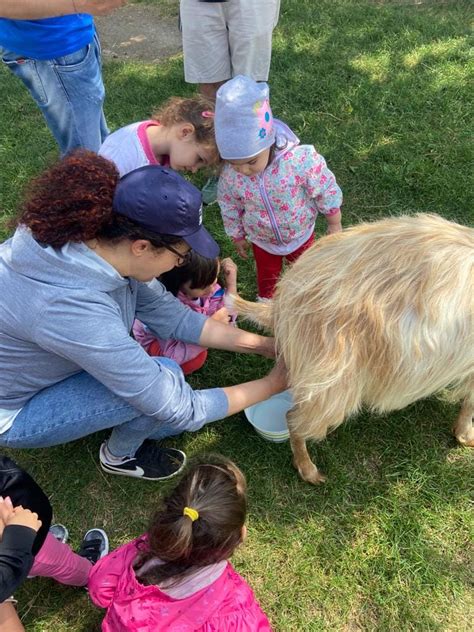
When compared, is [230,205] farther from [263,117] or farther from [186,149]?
[263,117]

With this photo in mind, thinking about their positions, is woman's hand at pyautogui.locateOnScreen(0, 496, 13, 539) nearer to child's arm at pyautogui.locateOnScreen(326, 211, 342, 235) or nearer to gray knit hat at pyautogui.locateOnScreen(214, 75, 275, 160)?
gray knit hat at pyautogui.locateOnScreen(214, 75, 275, 160)

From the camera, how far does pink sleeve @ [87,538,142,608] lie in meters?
2.16

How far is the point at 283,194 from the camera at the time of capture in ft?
9.11

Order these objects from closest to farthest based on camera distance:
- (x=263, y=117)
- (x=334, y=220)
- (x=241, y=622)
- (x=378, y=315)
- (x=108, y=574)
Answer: (x=378, y=315)
(x=241, y=622)
(x=108, y=574)
(x=263, y=117)
(x=334, y=220)

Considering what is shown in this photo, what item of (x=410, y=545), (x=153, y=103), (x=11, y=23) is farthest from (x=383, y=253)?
(x=153, y=103)

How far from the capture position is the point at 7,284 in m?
2.01

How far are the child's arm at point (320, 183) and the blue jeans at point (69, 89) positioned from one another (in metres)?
1.44

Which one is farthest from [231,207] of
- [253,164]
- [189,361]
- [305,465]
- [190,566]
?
[190,566]

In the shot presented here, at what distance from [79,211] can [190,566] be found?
4.38 feet

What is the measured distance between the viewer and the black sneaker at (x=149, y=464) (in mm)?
2885

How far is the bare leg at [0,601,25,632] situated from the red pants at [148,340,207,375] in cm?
146

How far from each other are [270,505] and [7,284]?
1712 millimetres

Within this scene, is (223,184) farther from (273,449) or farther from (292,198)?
(273,449)

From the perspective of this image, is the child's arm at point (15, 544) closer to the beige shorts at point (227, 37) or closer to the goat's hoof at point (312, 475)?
the goat's hoof at point (312, 475)
